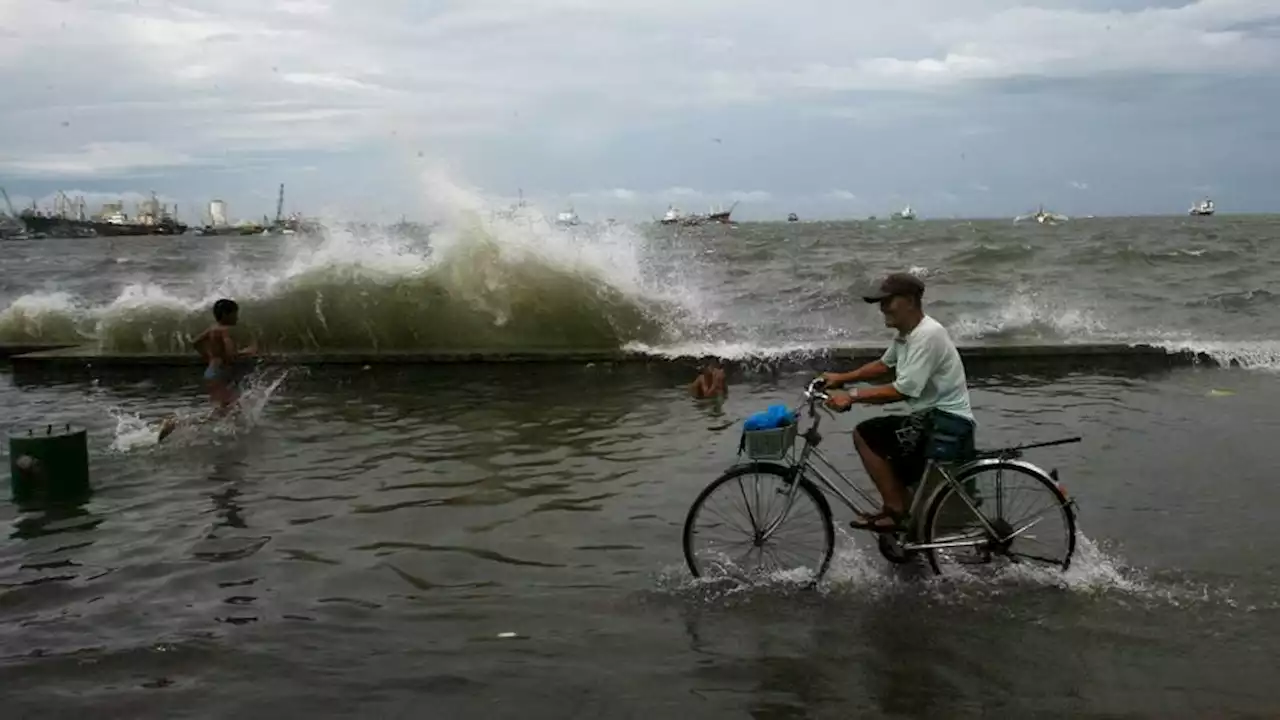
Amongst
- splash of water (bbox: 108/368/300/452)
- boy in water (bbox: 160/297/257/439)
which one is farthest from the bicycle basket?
splash of water (bbox: 108/368/300/452)

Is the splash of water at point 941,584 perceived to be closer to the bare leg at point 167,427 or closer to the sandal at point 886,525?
the sandal at point 886,525

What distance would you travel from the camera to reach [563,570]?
6449mm

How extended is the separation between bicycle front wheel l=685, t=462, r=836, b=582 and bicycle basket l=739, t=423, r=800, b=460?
14cm

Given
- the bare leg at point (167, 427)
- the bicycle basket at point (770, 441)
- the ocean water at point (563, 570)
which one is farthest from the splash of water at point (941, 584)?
the bare leg at point (167, 427)

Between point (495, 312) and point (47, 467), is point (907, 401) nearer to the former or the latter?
point (47, 467)

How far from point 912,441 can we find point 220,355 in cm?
736

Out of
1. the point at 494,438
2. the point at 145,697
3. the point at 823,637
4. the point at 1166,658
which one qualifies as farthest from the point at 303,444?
the point at 1166,658

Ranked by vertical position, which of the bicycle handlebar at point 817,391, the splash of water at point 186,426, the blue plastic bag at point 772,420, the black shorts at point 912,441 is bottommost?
the splash of water at point 186,426

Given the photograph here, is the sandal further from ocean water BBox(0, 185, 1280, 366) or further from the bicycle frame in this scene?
ocean water BBox(0, 185, 1280, 366)

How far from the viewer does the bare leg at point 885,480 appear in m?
5.88

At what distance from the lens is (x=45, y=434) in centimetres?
838

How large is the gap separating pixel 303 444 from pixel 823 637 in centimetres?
668

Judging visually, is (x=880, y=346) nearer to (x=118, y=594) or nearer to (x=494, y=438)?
(x=494, y=438)

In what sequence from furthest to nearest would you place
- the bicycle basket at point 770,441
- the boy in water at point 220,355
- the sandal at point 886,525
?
the boy in water at point 220,355
the sandal at point 886,525
the bicycle basket at point 770,441
